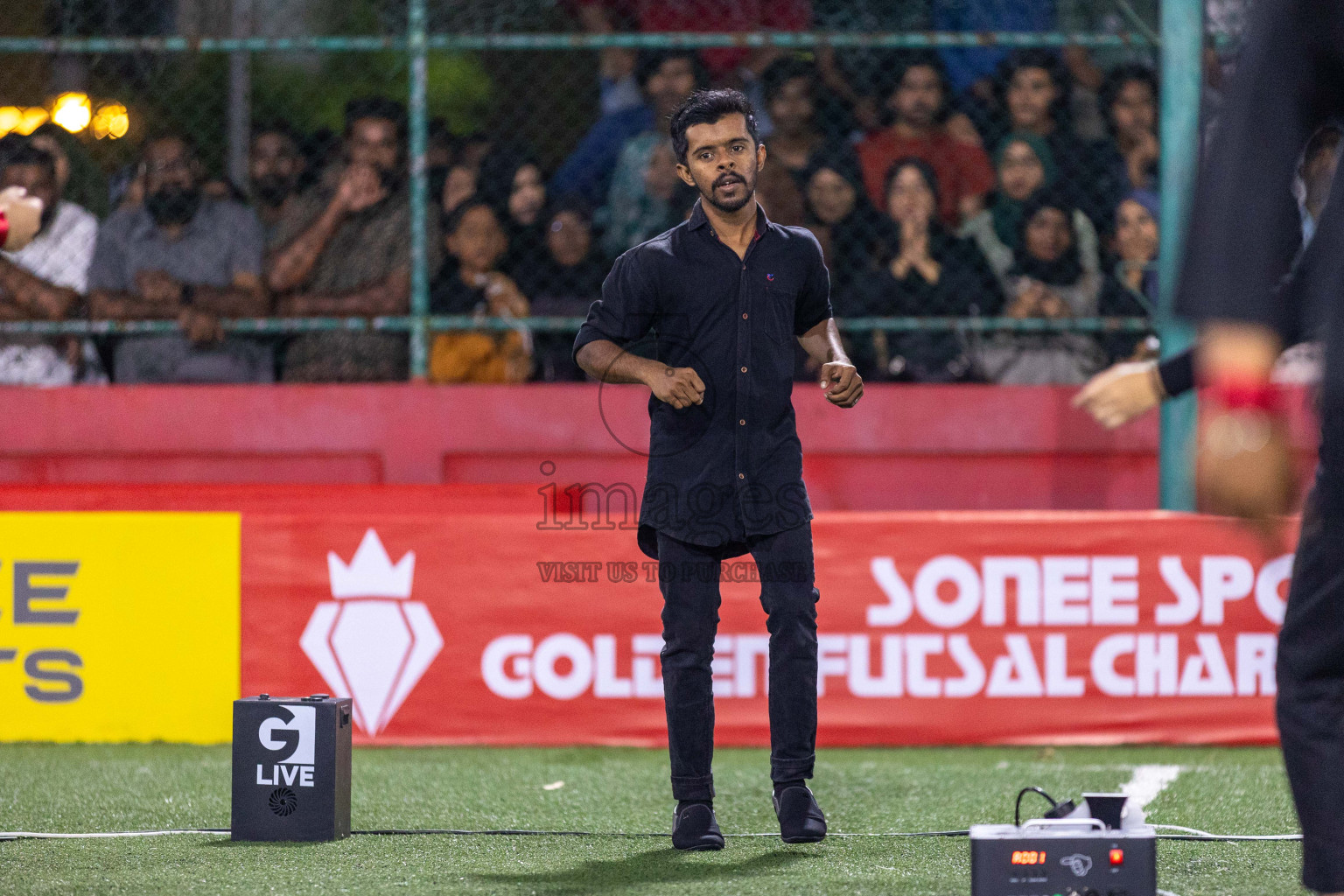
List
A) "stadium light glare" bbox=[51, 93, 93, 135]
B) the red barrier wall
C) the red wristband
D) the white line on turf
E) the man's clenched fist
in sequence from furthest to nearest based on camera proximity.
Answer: "stadium light glare" bbox=[51, 93, 93, 135] → the red barrier wall → the white line on turf → the man's clenched fist → the red wristband

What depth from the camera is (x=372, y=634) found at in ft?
18.7

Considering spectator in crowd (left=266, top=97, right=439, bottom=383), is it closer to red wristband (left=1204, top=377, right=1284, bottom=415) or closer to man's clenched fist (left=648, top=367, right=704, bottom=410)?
man's clenched fist (left=648, top=367, right=704, bottom=410)

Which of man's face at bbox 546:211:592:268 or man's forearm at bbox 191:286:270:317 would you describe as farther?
man's face at bbox 546:211:592:268

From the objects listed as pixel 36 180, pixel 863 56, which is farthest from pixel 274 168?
pixel 863 56

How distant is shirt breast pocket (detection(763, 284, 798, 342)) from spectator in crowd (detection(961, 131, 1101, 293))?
→ 280cm

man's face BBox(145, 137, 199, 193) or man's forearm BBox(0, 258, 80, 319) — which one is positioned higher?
man's face BBox(145, 137, 199, 193)

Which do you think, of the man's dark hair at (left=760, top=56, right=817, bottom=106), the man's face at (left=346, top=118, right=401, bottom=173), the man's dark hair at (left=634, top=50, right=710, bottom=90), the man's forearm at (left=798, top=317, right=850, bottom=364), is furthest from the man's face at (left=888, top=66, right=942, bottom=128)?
the man's forearm at (left=798, top=317, right=850, bottom=364)

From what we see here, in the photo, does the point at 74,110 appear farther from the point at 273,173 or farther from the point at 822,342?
the point at 822,342

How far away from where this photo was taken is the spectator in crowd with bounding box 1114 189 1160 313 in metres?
6.62

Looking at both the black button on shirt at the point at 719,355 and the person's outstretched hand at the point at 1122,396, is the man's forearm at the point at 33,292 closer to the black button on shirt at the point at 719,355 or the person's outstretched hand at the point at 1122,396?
the black button on shirt at the point at 719,355

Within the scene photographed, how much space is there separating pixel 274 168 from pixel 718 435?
139 inches

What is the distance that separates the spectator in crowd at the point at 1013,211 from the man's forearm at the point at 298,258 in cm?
266

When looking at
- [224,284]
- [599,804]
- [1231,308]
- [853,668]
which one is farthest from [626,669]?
[1231,308]

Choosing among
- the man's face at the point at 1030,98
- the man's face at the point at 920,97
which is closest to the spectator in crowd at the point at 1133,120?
the man's face at the point at 1030,98
